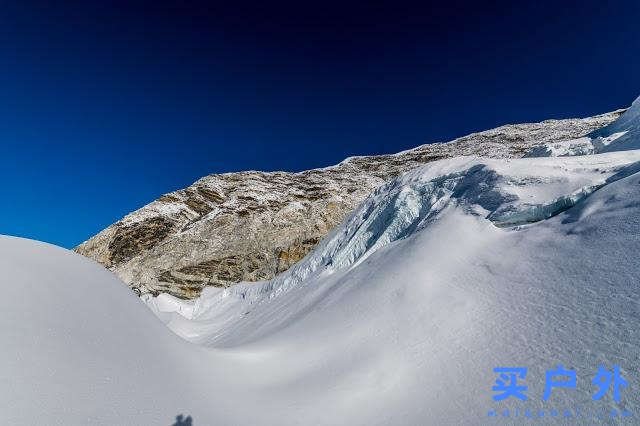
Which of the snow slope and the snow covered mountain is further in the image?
the snow slope

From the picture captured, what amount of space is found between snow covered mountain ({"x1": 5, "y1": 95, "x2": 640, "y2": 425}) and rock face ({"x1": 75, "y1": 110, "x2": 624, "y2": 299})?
27.4m

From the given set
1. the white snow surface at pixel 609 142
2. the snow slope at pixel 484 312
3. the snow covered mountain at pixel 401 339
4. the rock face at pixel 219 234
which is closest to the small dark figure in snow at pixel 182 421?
the snow covered mountain at pixel 401 339

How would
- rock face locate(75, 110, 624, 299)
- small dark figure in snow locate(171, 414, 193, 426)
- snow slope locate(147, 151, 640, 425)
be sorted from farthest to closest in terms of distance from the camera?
rock face locate(75, 110, 624, 299) → snow slope locate(147, 151, 640, 425) → small dark figure in snow locate(171, 414, 193, 426)

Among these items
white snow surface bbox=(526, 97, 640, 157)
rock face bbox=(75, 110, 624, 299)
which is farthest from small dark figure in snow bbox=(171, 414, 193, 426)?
rock face bbox=(75, 110, 624, 299)

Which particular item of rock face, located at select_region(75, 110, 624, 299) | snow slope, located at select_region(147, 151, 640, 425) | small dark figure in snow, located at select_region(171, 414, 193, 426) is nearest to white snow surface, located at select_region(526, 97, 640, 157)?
snow slope, located at select_region(147, 151, 640, 425)

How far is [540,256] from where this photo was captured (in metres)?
7.38

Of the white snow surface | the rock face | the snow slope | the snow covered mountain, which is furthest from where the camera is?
the rock face

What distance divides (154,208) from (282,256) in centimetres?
2127

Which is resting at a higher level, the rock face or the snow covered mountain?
the rock face

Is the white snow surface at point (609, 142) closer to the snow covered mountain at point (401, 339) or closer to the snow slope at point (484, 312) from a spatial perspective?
the snow slope at point (484, 312)

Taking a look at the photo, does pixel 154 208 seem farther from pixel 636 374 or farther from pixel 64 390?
pixel 636 374

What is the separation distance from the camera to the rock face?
36.2 m

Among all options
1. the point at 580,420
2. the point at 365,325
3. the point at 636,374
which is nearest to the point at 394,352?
the point at 365,325

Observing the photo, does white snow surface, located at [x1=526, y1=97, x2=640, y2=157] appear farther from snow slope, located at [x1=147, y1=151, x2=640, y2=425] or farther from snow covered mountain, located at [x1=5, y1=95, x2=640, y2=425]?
snow covered mountain, located at [x1=5, y1=95, x2=640, y2=425]
